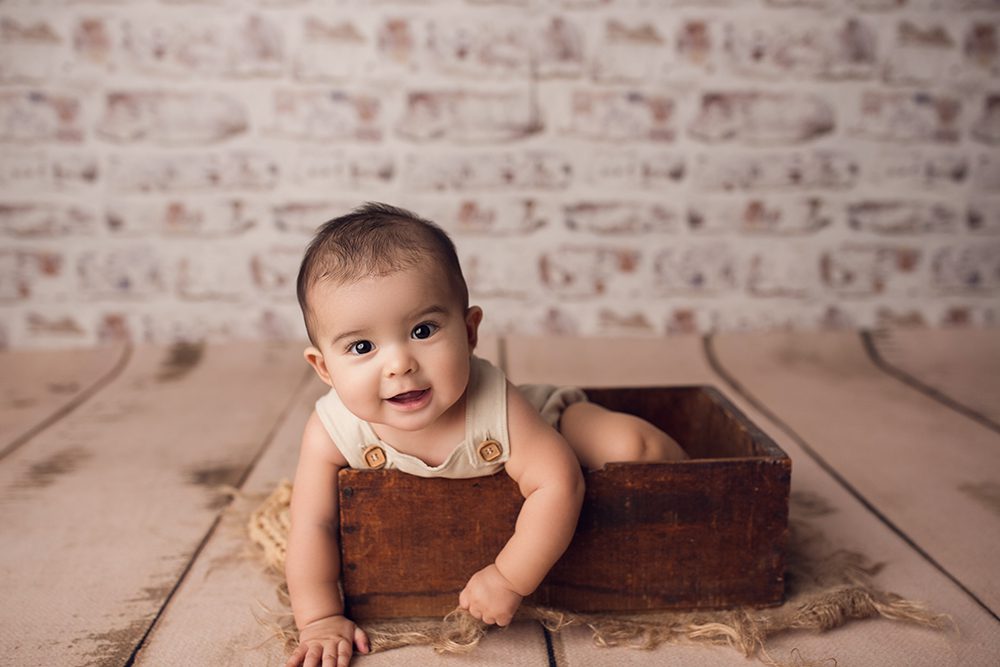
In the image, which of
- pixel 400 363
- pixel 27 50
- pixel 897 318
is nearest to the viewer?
pixel 400 363

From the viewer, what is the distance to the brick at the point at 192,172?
1874 mm

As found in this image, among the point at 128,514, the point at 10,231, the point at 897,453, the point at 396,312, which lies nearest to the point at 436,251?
the point at 396,312

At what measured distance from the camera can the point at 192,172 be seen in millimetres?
1881

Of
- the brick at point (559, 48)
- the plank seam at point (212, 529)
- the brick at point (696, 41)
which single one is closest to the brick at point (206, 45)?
the brick at point (559, 48)

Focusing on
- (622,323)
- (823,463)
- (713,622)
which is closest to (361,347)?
(713,622)

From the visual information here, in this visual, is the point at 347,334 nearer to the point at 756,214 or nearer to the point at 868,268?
the point at 756,214

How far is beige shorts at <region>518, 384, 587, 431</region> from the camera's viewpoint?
1037mm

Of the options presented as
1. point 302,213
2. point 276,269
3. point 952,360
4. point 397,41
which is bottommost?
point 952,360

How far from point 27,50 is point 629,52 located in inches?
46.0

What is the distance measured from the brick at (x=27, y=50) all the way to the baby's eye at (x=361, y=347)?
1.36 meters

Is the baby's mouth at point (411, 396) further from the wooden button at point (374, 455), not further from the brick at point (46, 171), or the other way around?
the brick at point (46, 171)

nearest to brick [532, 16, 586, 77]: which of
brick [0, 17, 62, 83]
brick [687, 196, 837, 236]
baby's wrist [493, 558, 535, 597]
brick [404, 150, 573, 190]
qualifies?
brick [404, 150, 573, 190]

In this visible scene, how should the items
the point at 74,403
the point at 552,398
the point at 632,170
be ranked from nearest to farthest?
the point at 552,398 → the point at 74,403 → the point at 632,170

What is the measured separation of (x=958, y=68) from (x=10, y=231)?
6.37 ft
